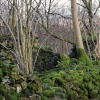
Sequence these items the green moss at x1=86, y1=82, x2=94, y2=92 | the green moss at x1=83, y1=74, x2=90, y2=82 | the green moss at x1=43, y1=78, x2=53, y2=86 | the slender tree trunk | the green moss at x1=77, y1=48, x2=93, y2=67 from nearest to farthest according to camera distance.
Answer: the green moss at x1=43, y1=78, x2=53, y2=86, the green moss at x1=86, y1=82, x2=94, y2=92, the green moss at x1=83, y1=74, x2=90, y2=82, the green moss at x1=77, y1=48, x2=93, y2=67, the slender tree trunk

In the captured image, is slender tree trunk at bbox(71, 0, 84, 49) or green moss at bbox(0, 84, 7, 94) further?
slender tree trunk at bbox(71, 0, 84, 49)

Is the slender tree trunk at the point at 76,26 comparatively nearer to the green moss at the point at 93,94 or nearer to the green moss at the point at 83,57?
the green moss at the point at 83,57

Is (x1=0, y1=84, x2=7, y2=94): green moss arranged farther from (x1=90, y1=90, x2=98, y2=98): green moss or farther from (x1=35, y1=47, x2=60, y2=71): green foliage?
(x1=35, y1=47, x2=60, y2=71): green foliage

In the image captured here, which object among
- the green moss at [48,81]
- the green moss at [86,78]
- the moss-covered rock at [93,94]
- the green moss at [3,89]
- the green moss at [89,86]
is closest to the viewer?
the green moss at [3,89]

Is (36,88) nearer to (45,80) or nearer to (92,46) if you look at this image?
(45,80)

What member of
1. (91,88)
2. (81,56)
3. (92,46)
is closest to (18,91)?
(91,88)

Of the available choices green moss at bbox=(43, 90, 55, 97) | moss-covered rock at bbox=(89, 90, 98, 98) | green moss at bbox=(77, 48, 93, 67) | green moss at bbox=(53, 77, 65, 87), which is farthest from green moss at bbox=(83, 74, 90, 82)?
green moss at bbox=(43, 90, 55, 97)

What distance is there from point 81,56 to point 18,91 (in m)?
4.45

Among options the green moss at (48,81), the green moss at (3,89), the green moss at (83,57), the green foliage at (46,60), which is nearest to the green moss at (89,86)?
the green moss at (48,81)

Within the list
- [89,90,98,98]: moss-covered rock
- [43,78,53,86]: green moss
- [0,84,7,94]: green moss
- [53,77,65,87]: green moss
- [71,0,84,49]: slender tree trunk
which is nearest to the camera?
[0,84,7,94]: green moss

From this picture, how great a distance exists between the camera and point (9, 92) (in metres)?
3.64

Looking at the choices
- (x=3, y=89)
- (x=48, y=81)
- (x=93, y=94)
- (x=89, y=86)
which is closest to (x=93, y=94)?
(x=93, y=94)

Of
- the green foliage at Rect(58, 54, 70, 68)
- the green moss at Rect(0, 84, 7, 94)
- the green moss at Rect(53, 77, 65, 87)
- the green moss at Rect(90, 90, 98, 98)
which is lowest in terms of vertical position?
the green moss at Rect(90, 90, 98, 98)

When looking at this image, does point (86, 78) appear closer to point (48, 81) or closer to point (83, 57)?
point (48, 81)
